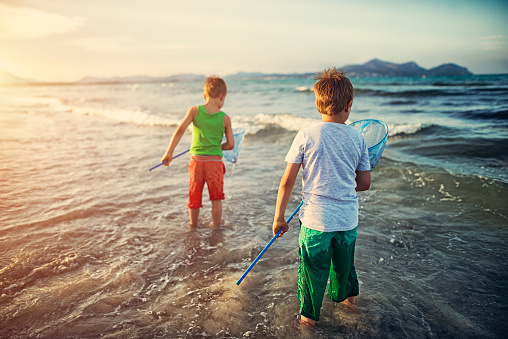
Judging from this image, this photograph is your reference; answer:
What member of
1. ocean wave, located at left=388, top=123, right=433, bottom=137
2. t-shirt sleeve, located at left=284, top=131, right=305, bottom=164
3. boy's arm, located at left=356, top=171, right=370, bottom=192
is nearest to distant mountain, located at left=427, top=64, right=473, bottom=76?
ocean wave, located at left=388, top=123, right=433, bottom=137

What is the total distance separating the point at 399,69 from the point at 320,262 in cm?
10614

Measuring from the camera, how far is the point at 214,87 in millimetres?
3709

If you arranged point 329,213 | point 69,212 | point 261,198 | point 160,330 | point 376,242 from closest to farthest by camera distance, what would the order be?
point 329,213, point 160,330, point 376,242, point 69,212, point 261,198

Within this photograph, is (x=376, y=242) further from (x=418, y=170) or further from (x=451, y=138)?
(x=451, y=138)

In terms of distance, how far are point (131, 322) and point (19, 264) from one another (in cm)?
158

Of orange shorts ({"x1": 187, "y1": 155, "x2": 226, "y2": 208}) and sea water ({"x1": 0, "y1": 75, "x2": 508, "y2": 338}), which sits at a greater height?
orange shorts ({"x1": 187, "y1": 155, "x2": 226, "y2": 208})

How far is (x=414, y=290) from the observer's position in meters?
2.89

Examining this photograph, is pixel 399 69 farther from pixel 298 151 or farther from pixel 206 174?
pixel 298 151

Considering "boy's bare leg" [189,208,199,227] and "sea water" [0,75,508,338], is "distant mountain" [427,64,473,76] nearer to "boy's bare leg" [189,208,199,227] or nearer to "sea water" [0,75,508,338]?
"sea water" [0,75,508,338]

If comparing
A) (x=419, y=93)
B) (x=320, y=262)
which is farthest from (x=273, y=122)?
(x=419, y=93)

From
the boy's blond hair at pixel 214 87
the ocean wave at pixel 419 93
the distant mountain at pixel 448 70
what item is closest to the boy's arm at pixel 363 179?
the boy's blond hair at pixel 214 87

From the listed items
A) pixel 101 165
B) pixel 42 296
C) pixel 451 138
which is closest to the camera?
pixel 42 296

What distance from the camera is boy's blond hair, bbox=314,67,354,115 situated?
2012 millimetres

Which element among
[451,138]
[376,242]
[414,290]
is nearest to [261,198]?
[376,242]
